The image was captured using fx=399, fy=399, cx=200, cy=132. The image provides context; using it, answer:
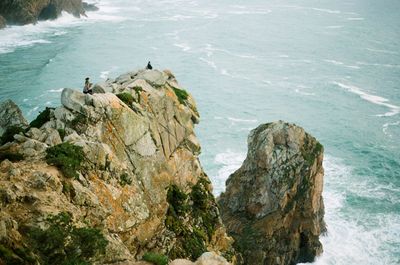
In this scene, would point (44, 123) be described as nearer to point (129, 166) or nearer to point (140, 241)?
point (129, 166)

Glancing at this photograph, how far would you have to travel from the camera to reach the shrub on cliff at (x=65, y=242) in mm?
14602

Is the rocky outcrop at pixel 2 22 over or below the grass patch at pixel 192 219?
over

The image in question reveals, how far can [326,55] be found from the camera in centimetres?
11362

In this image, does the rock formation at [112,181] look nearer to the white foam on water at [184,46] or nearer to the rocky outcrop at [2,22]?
the white foam on water at [184,46]

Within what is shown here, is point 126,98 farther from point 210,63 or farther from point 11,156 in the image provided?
point 210,63

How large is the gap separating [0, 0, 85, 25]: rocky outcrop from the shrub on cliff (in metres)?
124

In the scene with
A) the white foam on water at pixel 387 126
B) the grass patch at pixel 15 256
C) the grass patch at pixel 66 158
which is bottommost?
the white foam on water at pixel 387 126

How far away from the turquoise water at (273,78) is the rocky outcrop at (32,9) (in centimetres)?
375

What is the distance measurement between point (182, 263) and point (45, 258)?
5180 mm

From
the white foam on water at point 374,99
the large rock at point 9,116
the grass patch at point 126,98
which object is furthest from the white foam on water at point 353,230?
the large rock at point 9,116

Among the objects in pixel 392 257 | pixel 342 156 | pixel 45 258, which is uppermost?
pixel 45 258

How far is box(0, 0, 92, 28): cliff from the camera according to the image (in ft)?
400

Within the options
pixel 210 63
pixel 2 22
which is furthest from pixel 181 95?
pixel 2 22

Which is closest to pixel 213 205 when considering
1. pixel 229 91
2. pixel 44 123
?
pixel 44 123
